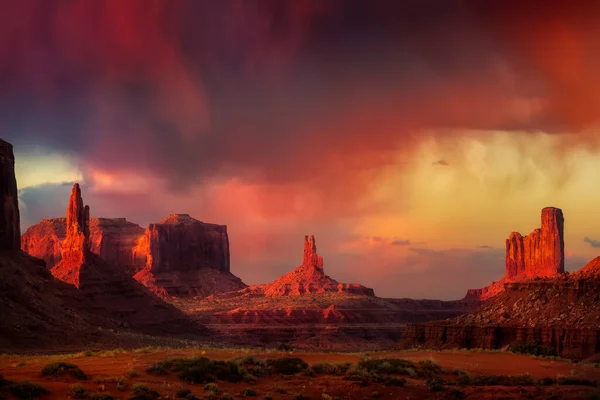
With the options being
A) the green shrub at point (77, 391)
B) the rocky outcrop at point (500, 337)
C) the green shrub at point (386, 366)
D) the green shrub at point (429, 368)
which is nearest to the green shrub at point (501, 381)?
the green shrub at point (429, 368)

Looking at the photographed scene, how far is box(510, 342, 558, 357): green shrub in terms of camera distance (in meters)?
66.9

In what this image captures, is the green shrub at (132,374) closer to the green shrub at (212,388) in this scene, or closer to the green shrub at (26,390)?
the green shrub at (212,388)

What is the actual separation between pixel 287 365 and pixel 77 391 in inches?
466

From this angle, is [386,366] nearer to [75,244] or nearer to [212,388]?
[212,388]

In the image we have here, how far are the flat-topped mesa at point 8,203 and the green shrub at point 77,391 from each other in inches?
2325

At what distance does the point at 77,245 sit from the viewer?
125 m

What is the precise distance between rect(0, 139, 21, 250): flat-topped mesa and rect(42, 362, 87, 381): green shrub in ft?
182

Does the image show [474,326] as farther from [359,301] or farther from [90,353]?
[359,301]

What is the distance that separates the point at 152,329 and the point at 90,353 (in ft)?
215

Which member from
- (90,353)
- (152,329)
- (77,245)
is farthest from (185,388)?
(77,245)

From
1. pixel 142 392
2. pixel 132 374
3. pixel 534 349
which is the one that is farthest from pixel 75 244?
pixel 142 392

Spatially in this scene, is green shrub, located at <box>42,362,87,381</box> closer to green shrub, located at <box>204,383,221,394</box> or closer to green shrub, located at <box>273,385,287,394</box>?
green shrub, located at <box>204,383,221,394</box>

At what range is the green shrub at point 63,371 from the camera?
41969mm

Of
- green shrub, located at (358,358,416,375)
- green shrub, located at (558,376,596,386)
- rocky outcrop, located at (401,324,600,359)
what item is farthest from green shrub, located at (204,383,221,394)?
rocky outcrop, located at (401,324,600,359)
